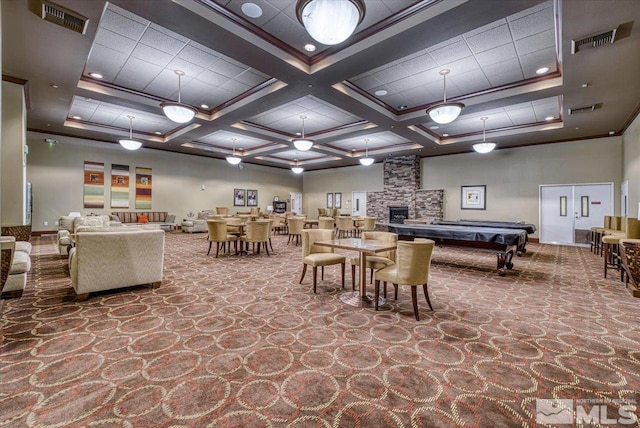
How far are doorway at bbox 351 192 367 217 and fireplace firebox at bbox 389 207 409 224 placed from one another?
5.84ft

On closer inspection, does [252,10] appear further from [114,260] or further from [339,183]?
[339,183]

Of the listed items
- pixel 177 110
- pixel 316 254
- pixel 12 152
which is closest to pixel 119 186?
pixel 12 152

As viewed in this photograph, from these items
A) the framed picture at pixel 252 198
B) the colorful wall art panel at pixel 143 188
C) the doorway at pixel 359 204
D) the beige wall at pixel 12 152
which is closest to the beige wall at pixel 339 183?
the doorway at pixel 359 204

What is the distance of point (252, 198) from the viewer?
51.0ft

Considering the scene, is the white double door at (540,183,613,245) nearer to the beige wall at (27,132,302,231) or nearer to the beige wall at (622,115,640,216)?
the beige wall at (622,115,640,216)

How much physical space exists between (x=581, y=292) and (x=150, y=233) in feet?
20.0

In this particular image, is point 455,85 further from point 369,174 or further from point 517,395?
point 369,174

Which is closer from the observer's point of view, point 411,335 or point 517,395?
point 517,395

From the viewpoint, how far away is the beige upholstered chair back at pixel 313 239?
429 cm

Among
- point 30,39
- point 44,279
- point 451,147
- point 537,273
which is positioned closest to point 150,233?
point 44,279

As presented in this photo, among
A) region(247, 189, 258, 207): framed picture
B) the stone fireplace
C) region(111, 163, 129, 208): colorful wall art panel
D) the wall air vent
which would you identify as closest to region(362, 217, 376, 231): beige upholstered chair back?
the stone fireplace

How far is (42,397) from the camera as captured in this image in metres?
1.82

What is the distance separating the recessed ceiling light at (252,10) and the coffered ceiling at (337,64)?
3 cm

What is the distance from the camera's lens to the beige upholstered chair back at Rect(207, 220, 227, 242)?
646 centimetres
